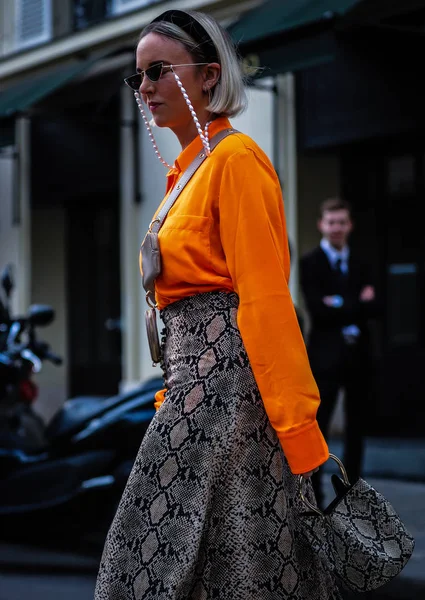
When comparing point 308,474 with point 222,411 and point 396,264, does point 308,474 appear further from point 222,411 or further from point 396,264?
point 396,264

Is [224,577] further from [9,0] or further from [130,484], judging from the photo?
[9,0]

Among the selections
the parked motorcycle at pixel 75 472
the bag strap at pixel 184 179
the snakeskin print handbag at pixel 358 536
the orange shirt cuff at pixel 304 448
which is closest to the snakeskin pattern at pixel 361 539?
the snakeskin print handbag at pixel 358 536

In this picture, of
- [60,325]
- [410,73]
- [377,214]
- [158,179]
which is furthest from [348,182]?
[60,325]

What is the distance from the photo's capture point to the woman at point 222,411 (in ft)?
7.51

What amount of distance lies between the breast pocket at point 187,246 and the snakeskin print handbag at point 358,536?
521mm

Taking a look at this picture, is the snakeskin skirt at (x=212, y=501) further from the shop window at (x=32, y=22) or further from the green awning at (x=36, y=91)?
the shop window at (x=32, y=22)

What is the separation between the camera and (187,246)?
2.39 meters

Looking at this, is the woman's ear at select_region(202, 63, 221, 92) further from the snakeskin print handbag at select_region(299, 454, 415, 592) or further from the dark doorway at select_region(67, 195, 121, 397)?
the dark doorway at select_region(67, 195, 121, 397)

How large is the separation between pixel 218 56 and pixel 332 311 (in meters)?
3.82

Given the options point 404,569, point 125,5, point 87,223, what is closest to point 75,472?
point 404,569

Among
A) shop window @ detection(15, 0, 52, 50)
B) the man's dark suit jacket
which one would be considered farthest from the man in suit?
shop window @ detection(15, 0, 52, 50)

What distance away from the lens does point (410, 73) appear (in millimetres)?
8438

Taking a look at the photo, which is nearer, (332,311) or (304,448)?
(304,448)

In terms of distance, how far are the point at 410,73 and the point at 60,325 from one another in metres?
6.87
